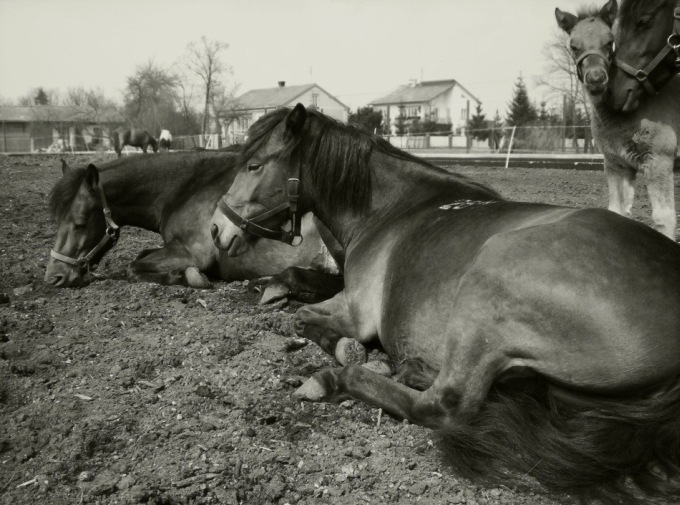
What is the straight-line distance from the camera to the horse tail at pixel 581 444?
9.77 ft

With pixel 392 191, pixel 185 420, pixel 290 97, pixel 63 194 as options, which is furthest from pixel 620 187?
pixel 290 97

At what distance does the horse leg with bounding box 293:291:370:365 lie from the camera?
15.0 ft

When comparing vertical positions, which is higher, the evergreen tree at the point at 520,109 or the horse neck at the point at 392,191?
the evergreen tree at the point at 520,109

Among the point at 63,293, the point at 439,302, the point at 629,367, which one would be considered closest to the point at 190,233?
the point at 63,293

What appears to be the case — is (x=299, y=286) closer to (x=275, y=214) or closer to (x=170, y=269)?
(x=275, y=214)

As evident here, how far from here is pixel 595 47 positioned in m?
6.64

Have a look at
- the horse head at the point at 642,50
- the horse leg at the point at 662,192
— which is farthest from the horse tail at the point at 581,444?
the horse head at the point at 642,50

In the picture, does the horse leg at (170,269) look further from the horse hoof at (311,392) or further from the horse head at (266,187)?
the horse hoof at (311,392)

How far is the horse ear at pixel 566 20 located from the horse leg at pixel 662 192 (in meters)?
1.76

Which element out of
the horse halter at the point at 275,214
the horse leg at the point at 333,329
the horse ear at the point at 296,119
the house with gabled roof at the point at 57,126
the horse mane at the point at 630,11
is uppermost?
the house with gabled roof at the point at 57,126

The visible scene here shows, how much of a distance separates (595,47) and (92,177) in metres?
5.60

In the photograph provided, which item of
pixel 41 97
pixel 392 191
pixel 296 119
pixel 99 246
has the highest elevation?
pixel 41 97

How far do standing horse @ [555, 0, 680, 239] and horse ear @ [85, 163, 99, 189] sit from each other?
17.5ft

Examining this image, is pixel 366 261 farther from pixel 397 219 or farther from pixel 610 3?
pixel 610 3
